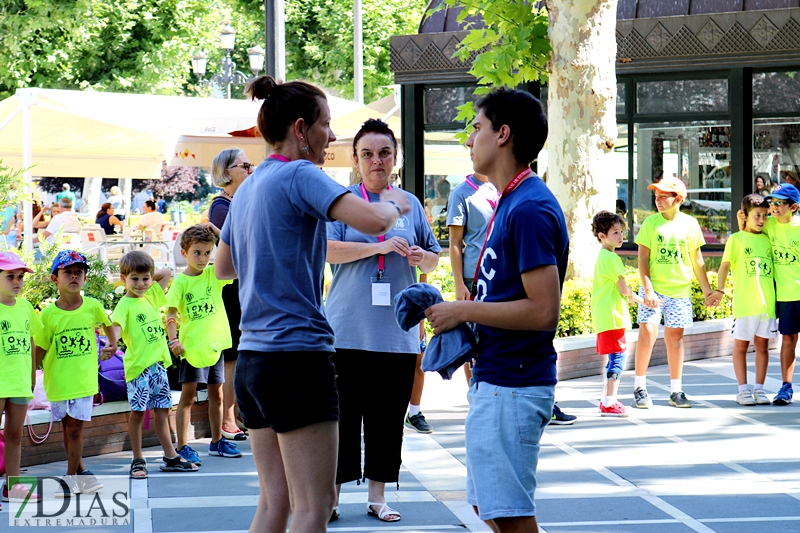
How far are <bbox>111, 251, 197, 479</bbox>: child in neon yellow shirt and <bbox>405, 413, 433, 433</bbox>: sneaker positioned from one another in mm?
1819

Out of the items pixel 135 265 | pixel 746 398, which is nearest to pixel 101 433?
pixel 135 265

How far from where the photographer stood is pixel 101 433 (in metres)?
7.23

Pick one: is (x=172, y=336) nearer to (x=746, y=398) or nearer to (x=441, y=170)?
(x=746, y=398)

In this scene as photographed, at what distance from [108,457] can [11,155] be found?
9189 mm

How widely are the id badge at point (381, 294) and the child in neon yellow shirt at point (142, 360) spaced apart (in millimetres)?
1775

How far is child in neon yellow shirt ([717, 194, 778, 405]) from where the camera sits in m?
8.91

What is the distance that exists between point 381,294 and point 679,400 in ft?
13.6

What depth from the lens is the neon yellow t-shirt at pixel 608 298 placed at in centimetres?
827

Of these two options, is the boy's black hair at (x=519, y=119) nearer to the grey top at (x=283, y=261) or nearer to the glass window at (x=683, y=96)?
the grey top at (x=283, y=261)

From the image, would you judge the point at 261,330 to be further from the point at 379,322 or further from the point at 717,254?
the point at 717,254

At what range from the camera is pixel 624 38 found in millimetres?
16094

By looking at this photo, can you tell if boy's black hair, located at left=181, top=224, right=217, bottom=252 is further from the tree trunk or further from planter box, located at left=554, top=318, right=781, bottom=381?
the tree trunk

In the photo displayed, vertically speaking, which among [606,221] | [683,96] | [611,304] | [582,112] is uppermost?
[683,96]

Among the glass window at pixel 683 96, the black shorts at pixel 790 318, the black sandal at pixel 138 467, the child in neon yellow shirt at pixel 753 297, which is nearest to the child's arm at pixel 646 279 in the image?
the child in neon yellow shirt at pixel 753 297
